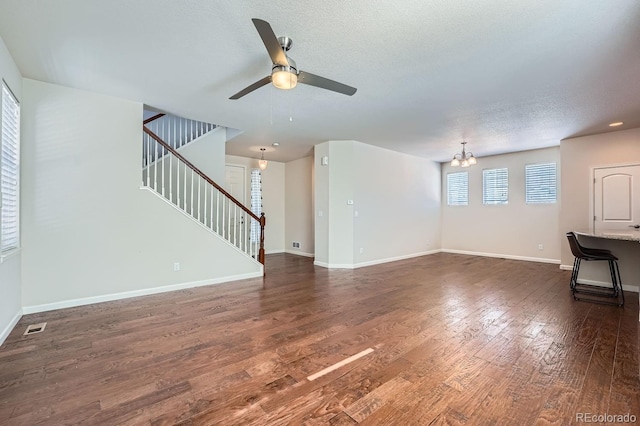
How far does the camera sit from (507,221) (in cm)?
695

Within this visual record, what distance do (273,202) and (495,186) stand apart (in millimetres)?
5761

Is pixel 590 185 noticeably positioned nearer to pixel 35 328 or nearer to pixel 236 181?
pixel 236 181

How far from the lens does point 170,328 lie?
9.32 feet

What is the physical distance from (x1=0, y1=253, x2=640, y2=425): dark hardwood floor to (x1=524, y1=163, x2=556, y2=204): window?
3287mm

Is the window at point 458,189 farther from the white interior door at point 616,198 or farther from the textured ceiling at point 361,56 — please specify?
the textured ceiling at point 361,56

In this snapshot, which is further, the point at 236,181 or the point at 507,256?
the point at 236,181

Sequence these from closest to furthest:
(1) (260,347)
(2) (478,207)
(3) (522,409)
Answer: (3) (522,409), (1) (260,347), (2) (478,207)

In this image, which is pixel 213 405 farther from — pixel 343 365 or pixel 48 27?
pixel 48 27

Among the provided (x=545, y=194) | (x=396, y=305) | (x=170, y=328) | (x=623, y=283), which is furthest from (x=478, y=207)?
(x=170, y=328)

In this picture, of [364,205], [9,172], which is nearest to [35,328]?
[9,172]

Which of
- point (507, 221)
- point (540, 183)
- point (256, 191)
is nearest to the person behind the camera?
point (540, 183)

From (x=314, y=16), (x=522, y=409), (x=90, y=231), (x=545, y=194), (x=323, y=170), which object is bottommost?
(x=522, y=409)

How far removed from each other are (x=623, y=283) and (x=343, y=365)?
17.0 ft

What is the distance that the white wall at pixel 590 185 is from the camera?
4508 millimetres
